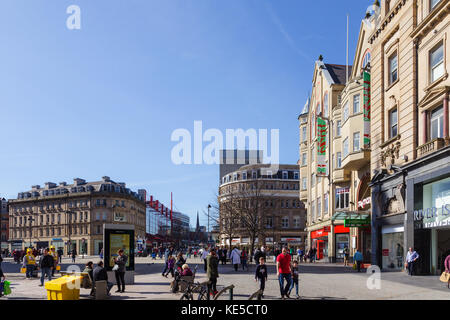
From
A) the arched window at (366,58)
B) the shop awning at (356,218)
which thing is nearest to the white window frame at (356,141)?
the shop awning at (356,218)

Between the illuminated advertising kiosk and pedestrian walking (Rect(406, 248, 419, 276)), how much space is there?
44.3ft

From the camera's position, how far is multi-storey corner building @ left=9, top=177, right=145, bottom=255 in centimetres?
10488

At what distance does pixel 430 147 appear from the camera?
22578 millimetres

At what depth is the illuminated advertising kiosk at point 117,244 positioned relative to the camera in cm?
2145

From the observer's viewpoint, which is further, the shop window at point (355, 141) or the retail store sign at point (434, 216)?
the shop window at point (355, 141)

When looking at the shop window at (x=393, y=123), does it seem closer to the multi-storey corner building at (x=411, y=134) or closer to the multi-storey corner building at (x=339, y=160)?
the multi-storey corner building at (x=411, y=134)

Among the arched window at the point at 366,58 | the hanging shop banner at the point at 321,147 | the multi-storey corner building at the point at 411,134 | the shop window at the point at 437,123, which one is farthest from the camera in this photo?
the hanging shop banner at the point at 321,147

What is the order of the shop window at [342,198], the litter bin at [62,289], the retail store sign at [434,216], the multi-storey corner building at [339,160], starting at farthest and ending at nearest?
the shop window at [342,198] < the multi-storey corner building at [339,160] < the retail store sign at [434,216] < the litter bin at [62,289]

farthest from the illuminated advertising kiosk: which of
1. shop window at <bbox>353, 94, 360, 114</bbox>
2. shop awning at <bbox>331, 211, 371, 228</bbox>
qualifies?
shop window at <bbox>353, 94, 360, 114</bbox>

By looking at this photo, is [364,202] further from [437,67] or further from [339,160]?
[437,67]

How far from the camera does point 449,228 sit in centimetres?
2234

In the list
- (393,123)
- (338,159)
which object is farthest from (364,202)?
(393,123)

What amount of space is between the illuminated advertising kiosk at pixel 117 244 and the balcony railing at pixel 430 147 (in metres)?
14.6
